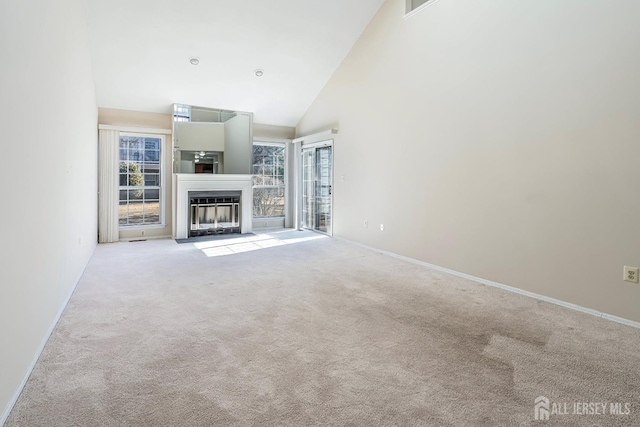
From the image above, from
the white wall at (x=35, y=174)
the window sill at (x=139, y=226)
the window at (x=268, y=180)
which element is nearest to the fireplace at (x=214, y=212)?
the window sill at (x=139, y=226)

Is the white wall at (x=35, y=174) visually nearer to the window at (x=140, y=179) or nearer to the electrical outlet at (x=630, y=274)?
the window at (x=140, y=179)

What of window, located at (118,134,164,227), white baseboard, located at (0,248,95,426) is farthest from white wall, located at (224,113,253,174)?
white baseboard, located at (0,248,95,426)

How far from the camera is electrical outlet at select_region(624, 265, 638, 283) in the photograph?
2789 mm

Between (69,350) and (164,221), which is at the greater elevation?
(164,221)

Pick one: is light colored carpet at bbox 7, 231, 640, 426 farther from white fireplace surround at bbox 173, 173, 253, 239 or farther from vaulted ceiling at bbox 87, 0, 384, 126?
vaulted ceiling at bbox 87, 0, 384, 126

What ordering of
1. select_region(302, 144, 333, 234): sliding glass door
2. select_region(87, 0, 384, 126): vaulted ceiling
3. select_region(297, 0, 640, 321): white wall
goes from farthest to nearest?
1. select_region(302, 144, 333, 234): sliding glass door
2. select_region(87, 0, 384, 126): vaulted ceiling
3. select_region(297, 0, 640, 321): white wall

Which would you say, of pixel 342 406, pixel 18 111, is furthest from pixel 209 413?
pixel 18 111

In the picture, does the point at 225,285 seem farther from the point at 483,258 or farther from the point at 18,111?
the point at 483,258

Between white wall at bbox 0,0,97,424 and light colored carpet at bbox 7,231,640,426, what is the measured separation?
26 cm

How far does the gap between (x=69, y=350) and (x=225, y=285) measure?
5.32ft

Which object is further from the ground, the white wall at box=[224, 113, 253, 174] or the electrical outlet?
the white wall at box=[224, 113, 253, 174]

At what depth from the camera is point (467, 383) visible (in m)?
1.93

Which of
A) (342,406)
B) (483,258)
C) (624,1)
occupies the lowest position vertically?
(342,406)
